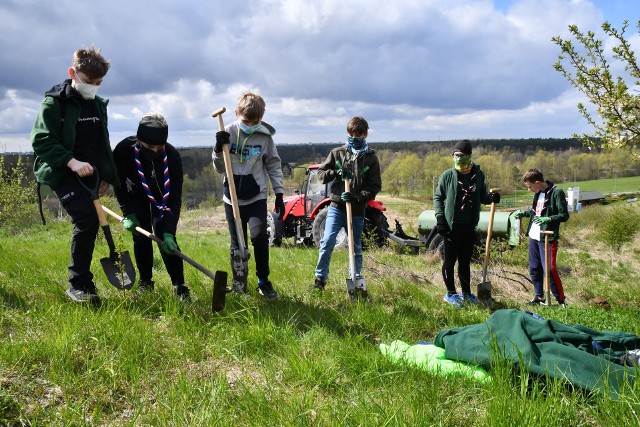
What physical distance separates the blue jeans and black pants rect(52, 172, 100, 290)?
2159 millimetres

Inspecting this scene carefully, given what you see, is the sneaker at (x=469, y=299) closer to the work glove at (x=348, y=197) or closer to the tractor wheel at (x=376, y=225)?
the work glove at (x=348, y=197)

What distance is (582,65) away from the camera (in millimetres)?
4922

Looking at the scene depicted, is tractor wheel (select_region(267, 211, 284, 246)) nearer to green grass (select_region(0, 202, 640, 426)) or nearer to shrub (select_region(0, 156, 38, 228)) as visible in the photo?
green grass (select_region(0, 202, 640, 426))

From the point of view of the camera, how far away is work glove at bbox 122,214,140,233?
3871 mm

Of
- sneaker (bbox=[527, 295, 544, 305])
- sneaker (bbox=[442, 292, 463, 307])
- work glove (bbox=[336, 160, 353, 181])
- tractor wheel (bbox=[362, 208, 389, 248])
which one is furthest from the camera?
tractor wheel (bbox=[362, 208, 389, 248])

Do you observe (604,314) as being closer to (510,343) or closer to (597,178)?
(510,343)

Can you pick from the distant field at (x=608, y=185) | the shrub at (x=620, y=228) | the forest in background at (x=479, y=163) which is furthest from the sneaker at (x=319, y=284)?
the distant field at (x=608, y=185)

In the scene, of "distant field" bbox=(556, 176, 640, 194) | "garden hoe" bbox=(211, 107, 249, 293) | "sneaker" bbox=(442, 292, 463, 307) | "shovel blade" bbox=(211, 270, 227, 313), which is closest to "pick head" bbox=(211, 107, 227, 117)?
"garden hoe" bbox=(211, 107, 249, 293)

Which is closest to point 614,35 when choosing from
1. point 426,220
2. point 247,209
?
point 247,209

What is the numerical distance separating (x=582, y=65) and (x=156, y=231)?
4.51 meters

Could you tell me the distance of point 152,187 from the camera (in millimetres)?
4055

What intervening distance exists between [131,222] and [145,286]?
0.60m

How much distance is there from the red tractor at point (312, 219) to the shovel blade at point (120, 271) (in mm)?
6131

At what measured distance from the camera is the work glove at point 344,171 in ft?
15.8
